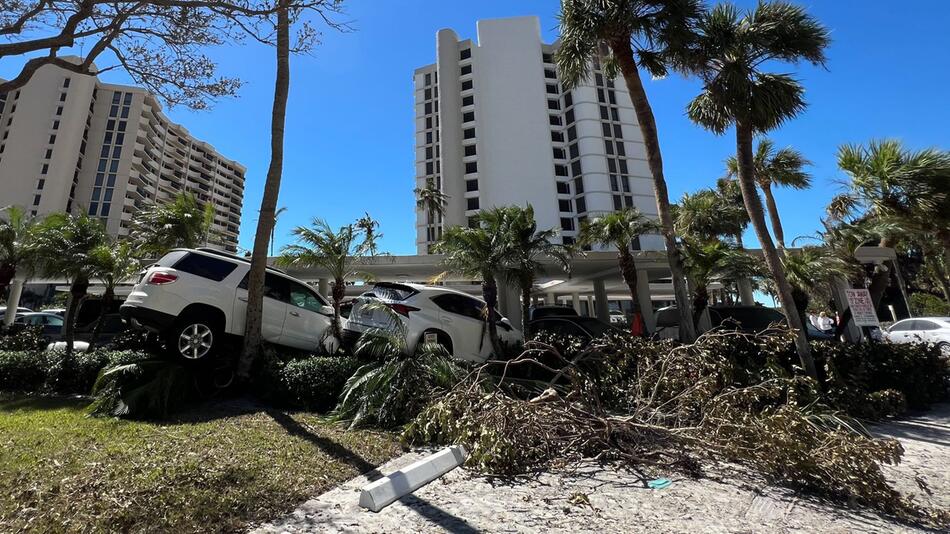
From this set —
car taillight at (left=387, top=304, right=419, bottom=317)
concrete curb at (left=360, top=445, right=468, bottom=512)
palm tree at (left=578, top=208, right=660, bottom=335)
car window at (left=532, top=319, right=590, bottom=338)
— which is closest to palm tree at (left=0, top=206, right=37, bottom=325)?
car taillight at (left=387, top=304, right=419, bottom=317)

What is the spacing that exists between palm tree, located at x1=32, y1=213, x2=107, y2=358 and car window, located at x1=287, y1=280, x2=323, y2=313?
18.8 feet

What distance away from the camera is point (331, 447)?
4.42 meters

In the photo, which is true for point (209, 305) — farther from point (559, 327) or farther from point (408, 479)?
point (559, 327)

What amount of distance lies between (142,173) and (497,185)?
192 ft

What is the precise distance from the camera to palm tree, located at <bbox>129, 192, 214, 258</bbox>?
10586 millimetres

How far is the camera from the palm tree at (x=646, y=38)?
8.59 meters

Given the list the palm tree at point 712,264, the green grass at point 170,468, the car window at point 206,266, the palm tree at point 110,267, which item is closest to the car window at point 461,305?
the green grass at point 170,468

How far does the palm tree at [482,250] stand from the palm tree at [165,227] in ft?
22.0

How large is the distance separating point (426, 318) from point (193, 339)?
3756 millimetres

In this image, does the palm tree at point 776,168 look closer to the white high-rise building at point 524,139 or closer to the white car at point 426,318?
the white car at point 426,318

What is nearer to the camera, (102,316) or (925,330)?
(102,316)

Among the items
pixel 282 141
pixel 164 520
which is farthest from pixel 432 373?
pixel 282 141

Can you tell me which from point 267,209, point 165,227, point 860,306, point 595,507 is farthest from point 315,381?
point 860,306

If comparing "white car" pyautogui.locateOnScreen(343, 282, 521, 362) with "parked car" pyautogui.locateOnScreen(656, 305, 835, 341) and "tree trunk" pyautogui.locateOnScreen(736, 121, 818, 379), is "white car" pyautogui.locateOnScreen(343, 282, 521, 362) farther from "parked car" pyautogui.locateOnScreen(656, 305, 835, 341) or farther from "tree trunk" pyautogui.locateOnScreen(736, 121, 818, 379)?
"parked car" pyautogui.locateOnScreen(656, 305, 835, 341)
